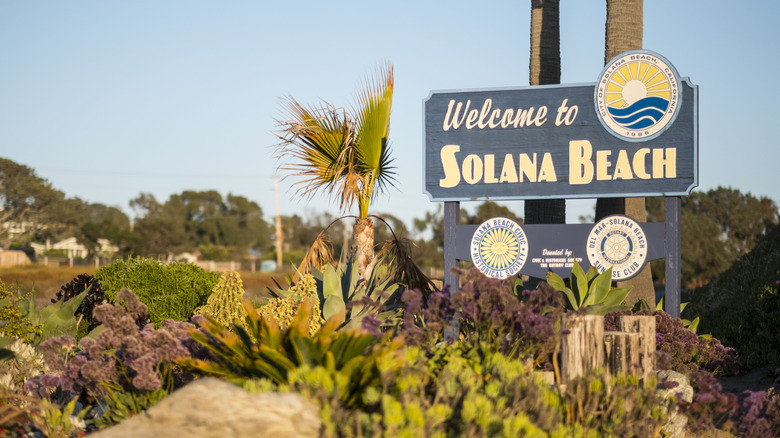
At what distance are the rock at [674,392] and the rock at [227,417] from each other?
3456 mm

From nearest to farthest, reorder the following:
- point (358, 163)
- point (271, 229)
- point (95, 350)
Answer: point (95, 350) < point (358, 163) < point (271, 229)

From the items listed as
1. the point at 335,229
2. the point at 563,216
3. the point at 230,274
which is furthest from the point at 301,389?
the point at 335,229

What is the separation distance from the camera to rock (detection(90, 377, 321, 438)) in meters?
3.76

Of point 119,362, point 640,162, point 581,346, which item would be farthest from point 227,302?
point 640,162

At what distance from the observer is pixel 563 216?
11.5 meters

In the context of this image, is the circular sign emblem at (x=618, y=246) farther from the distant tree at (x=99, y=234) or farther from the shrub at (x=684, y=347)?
the distant tree at (x=99, y=234)

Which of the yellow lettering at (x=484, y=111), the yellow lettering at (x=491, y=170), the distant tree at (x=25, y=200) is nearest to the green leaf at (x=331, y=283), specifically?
the yellow lettering at (x=491, y=170)

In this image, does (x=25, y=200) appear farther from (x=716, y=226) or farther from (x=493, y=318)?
(x=493, y=318)

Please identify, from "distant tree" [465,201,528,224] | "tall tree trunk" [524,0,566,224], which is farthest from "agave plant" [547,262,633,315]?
"distant tree" [465,201,528,224]

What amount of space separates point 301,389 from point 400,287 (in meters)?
6.42

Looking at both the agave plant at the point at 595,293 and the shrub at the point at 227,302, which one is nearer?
the shrub at the point at 227,302

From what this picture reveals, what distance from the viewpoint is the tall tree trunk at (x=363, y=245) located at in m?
10.7

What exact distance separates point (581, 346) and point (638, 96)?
16.9 ft

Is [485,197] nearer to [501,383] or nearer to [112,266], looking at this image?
[501,383]
